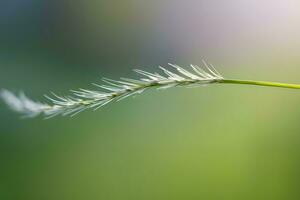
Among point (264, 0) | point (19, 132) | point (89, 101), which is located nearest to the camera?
point (89, 101)

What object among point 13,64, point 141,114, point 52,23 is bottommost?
point 141,114

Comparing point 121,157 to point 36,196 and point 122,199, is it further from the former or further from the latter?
point 36,196

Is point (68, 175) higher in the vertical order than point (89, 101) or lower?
lower

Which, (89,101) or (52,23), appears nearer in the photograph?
(89,101)

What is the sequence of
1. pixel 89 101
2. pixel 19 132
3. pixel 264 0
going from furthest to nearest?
pixel 19 132
pixel 264 0
pixel 89 101

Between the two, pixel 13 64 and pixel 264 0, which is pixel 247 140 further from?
pixel 13 64

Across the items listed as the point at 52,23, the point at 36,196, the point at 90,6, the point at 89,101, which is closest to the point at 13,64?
the point at 52,23

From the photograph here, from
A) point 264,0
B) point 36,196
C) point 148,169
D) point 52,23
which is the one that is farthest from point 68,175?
point 264,0
